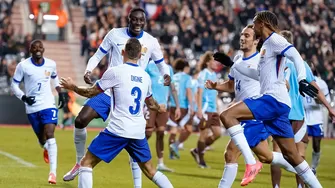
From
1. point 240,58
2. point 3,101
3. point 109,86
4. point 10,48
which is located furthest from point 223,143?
point 109,86

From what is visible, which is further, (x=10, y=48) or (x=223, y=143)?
(x=10, y=48)

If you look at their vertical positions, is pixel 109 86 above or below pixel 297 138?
above

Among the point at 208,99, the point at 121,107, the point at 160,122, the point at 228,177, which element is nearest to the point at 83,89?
the point at 121,107

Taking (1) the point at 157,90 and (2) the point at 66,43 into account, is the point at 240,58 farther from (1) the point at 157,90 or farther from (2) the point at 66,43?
(2) the point at 66,43

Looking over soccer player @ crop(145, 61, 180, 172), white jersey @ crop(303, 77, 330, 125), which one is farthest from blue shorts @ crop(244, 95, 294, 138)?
soccer player @ crop(145, 61, 180, 172)

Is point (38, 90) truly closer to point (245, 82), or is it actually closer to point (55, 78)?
point (55, 78)

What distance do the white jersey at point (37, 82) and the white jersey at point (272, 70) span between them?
499cm

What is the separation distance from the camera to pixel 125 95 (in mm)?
10805

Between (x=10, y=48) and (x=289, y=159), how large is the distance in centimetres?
2396

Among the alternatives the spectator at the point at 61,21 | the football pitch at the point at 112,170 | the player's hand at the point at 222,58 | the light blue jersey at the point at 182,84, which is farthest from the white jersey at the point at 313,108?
the spectator at the point at 61,21

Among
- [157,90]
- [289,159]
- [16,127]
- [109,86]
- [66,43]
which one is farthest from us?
[66,43]

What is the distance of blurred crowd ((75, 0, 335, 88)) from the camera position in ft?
119

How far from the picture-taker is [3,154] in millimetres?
20016

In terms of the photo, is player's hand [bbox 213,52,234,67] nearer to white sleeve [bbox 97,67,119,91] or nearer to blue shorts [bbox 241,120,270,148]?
blue shorts [bbox 241,120,270,148]
